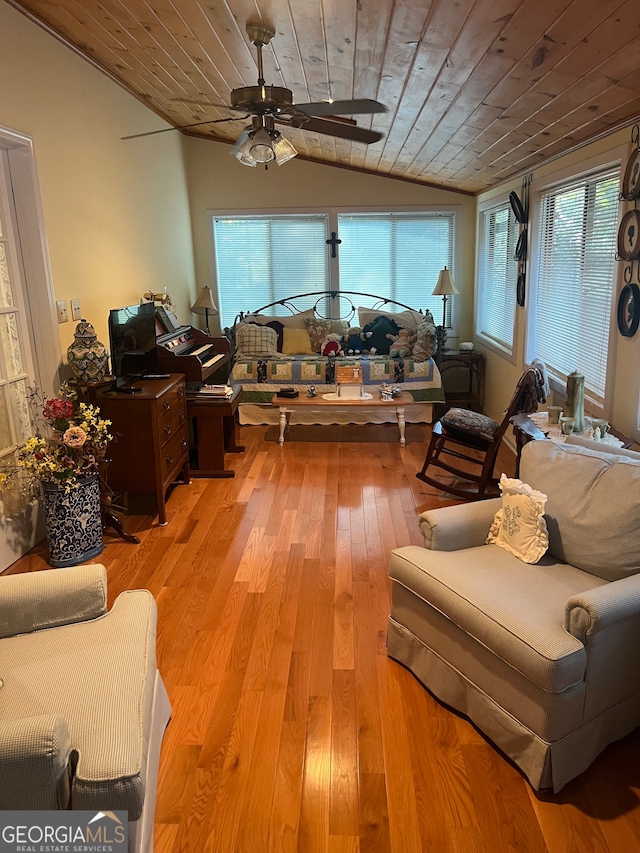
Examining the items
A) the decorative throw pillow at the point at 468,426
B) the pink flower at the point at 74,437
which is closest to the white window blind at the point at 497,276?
the decorative throw pillow at the point at 468,426

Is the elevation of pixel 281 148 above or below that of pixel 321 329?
above

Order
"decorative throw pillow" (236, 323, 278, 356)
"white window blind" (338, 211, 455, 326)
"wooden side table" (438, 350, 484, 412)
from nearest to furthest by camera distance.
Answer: "decorative throw pillow" (236, 323, 278, 356), "wooden side table" (438, 350, 484, 412), "white window blind" (338, 211, 455, 326)

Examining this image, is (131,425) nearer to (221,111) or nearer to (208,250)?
(221,111)

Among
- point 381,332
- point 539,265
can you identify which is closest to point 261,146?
point 539,265

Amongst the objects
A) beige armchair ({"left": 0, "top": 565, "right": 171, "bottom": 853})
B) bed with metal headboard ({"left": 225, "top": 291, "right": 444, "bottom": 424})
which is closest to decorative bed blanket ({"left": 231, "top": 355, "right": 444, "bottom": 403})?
bed with metal headboard ({"left": 225, "top": 291, "right": 444, "bottom": 424})

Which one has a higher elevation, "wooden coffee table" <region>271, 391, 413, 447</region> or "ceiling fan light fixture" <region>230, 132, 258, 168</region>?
"ceiling fan light fixture" <region>230, 132, 258, 168</region>

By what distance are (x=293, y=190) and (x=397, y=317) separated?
1.76 m

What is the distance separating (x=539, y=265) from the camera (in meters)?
4.73

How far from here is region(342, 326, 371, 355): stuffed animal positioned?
6.25 meters

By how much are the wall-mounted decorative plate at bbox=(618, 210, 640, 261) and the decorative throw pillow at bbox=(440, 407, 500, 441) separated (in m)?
1.40

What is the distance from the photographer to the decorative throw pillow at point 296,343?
247 inches

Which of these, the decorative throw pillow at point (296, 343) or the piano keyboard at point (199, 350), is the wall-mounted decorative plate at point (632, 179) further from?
the decorative throw pillow at point (296, 343)

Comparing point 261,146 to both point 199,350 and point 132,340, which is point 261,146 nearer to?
point 132,340

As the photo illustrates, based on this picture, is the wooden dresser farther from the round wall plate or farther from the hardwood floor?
the round wall plate
